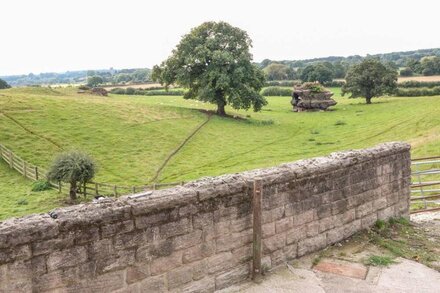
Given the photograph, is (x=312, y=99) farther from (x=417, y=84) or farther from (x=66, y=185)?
(x=66, y=185)

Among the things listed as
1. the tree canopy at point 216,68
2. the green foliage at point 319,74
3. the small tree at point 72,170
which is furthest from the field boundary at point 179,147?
the green foliage at point 319,74

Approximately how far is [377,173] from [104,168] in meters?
30.7

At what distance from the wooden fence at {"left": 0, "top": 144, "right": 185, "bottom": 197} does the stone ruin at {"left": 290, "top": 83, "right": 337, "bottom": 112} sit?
1887 inches

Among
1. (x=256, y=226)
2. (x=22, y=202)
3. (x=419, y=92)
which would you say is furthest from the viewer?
(x=419, y=92)

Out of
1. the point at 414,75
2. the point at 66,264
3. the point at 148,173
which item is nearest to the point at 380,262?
the point at 66,264

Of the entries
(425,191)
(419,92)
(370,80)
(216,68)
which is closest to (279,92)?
(370,80)

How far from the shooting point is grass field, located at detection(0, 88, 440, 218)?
37875 mm

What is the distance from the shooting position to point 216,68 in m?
54.4

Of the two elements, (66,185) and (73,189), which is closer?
(73,189)

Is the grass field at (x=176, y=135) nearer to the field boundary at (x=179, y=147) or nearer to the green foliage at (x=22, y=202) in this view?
the field boundary at (x=179, y=147)

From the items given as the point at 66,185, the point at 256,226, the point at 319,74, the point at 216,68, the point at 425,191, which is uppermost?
the point at 319,74

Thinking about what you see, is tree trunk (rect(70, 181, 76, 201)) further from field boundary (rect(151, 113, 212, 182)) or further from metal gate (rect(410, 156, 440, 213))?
metal gate (rect(410, 156, 440, 213))

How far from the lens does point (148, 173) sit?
36625mm

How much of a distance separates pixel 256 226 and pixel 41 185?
26300 mm
